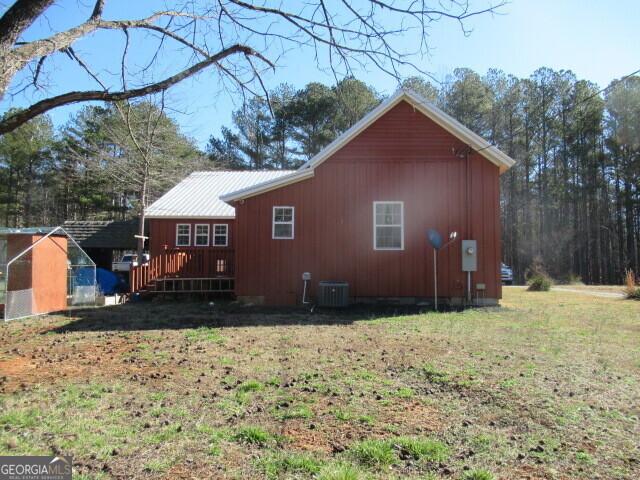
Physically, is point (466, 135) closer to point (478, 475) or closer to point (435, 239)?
point (435, 239)

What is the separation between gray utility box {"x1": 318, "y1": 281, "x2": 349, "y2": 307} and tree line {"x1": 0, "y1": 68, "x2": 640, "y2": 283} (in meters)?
22.3

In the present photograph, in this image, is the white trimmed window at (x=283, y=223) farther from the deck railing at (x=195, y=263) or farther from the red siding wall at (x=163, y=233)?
the red siding wall at (x=163, y=233)

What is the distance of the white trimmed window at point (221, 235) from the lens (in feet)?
60.1

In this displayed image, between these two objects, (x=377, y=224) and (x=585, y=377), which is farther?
(x=377, y=224)

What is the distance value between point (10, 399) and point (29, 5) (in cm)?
393

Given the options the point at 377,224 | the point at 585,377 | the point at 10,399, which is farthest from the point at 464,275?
the point at 10,399

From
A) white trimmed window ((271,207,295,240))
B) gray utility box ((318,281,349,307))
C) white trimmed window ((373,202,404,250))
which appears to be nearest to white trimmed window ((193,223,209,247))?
white trimmed window ((271,207,295,240))

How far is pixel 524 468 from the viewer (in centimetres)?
309

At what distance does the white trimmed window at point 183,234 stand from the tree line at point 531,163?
1603cm

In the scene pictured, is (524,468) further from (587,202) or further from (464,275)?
(587,202)

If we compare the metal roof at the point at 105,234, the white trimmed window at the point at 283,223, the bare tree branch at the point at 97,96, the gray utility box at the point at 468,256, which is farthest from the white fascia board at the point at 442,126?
the metal roof at the point at 105,234

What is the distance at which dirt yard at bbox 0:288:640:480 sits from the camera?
318cm

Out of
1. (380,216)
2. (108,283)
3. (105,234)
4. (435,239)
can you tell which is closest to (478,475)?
(435,239)

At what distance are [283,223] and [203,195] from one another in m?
8.43
